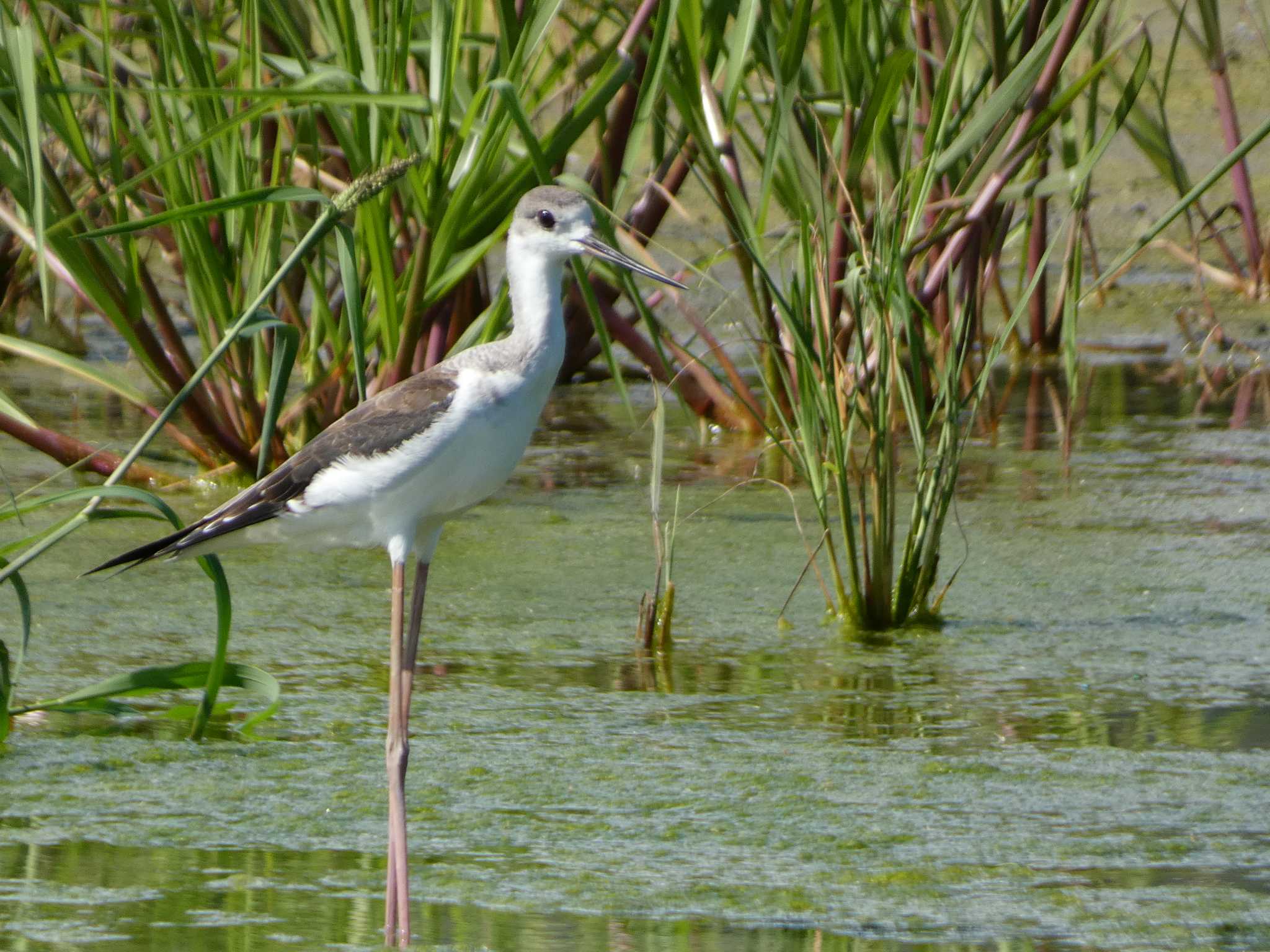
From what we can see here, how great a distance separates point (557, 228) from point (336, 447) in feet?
1.58

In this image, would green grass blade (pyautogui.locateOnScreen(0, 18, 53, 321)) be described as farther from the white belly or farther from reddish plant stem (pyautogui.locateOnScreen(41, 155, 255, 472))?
reddish plant stem (pyautogui.locateOnScreen(41, 155, 255, 472))

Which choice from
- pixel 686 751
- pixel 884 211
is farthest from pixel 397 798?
pixel 884 211

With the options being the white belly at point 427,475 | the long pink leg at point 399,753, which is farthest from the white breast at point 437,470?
the long pink leg at point 399,753

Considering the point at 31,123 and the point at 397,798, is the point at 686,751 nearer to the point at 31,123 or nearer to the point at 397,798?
the point at 397,798

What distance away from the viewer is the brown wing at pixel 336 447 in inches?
114

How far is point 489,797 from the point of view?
2996 millimetres

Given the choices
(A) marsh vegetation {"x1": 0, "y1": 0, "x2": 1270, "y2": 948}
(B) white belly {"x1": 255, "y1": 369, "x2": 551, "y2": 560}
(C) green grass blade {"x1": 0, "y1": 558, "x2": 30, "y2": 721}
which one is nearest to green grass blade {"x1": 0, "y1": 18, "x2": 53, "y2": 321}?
(A) marsh vegetation {"x1": 0, "y1": 0, "x2": 1270, "y2": 948}

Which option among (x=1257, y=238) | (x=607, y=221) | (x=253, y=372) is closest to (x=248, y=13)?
(x=607, y=221)

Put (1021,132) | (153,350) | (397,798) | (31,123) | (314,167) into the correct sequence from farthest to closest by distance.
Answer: (314,167) < (153,350) < (1021,132) < (397,798) < (31,123)

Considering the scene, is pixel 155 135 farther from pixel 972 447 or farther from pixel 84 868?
pixel 972 447

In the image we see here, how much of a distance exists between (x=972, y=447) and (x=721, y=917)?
315 cm

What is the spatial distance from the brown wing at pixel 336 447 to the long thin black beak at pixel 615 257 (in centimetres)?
29

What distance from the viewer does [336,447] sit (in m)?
2.98

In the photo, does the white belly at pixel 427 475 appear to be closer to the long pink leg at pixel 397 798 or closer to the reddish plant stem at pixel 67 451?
the long pink leg at pixel 397 798
